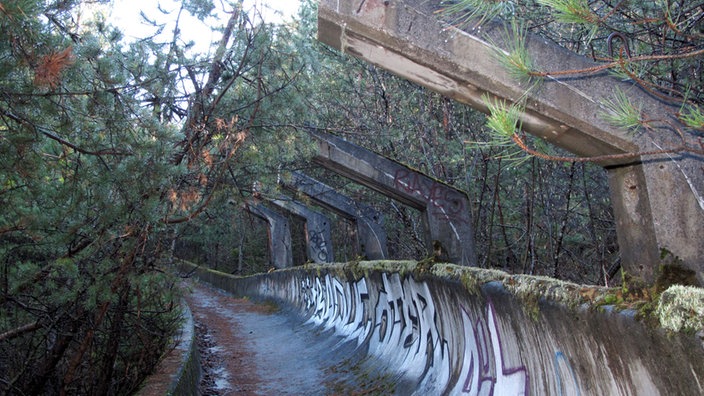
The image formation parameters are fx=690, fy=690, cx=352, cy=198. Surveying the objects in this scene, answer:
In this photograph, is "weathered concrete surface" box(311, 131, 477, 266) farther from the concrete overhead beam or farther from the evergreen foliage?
the concrete overhead beam

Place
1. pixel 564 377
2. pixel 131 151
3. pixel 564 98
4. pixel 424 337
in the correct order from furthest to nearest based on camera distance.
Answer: pixel 424 337 < pixel 131 151 < pixel 564 98 < pixel 564 377

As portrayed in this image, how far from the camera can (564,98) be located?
5.07 metres

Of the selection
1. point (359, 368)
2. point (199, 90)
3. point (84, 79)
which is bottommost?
point (359, 368)

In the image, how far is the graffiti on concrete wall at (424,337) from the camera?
5172 millimetres

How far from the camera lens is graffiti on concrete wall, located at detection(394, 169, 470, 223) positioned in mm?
12445

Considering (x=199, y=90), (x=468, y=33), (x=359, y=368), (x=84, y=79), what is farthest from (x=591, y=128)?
(x=359, y=368)

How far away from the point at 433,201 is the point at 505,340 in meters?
7.73

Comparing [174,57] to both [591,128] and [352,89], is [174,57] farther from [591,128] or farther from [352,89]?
[352,89]

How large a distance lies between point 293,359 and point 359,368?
126 inches

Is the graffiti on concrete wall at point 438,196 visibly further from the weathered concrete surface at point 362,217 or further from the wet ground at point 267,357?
the weathered concrete surface at point 362,217

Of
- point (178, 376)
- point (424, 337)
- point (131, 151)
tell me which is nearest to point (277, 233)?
point (178, 376)

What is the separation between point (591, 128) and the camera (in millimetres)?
5059

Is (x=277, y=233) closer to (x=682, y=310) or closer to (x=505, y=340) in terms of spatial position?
(x=505, y=340)

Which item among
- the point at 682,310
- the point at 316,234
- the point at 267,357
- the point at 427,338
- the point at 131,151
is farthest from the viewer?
the point at 316,234
